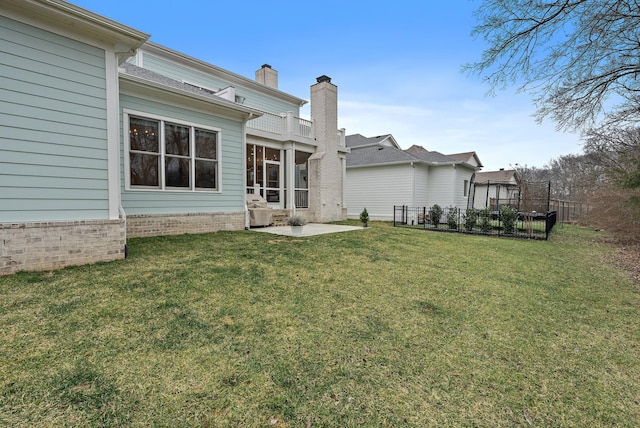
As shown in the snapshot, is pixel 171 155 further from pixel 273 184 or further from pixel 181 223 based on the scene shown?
pixel 273 184

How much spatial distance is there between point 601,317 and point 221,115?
30.5 ft

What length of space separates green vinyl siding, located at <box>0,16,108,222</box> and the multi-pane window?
2256mm

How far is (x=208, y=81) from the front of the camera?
12734mm

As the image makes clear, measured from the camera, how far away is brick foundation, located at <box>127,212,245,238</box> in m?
7.06

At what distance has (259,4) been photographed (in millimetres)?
12055

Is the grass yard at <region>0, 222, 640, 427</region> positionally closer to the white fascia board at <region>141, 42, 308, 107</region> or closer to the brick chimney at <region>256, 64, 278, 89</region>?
the white fascia board at <region>141, 42, 308, 107</region>

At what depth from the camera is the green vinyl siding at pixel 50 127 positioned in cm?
418

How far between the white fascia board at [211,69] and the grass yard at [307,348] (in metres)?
9.72

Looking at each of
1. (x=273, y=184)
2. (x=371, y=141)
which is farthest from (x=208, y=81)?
(x=371, y=141)

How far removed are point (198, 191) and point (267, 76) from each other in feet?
33.9

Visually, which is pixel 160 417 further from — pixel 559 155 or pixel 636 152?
pixel 559 155

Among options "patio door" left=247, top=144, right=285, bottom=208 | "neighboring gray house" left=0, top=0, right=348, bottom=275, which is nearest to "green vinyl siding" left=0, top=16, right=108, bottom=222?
"neighboring gray house" left=0, top=0, right=348, bottom=275

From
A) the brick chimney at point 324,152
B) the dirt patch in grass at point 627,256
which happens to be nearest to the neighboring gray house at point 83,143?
the brick chimney at point 324,152

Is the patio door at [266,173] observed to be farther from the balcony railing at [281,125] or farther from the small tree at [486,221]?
the small tree at [486,221]
